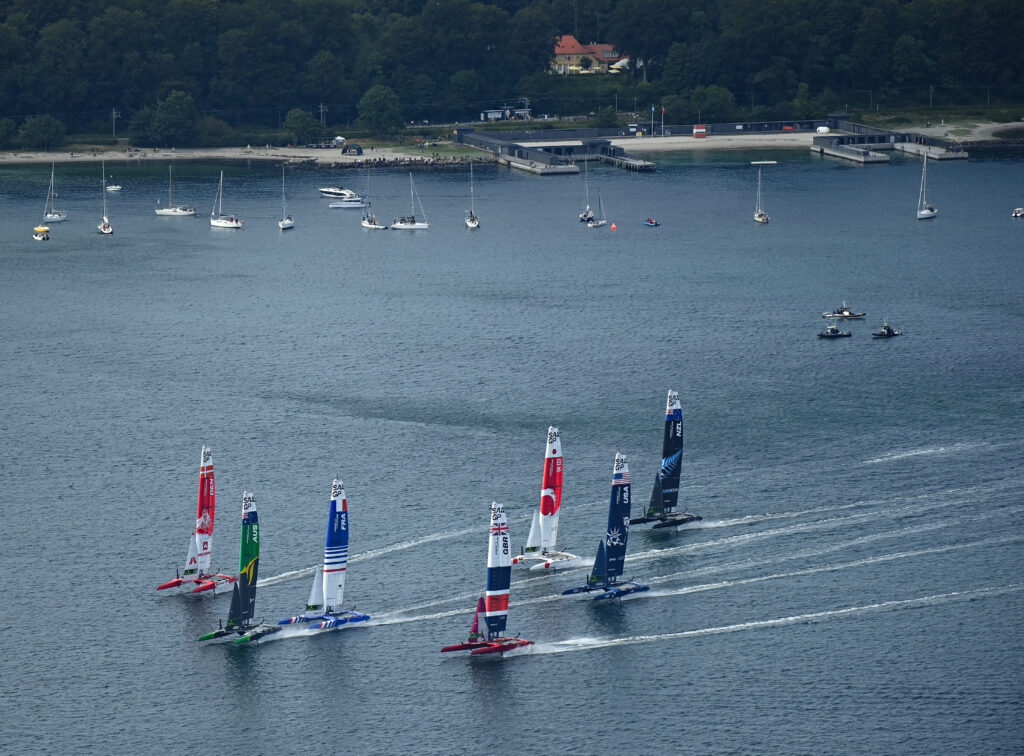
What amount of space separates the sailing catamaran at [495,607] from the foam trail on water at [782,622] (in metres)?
0.92

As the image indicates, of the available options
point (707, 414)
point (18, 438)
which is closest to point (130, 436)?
point (18, 438)

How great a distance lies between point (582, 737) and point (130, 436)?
199 ft

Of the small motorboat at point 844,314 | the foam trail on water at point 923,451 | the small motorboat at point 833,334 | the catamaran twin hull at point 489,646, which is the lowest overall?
the catamaran twin hull at point 489,646

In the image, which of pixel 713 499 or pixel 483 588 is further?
pixel 713 499

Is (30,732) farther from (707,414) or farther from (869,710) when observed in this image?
(707,414)

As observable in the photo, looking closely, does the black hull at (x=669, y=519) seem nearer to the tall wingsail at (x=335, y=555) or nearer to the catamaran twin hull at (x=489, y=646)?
the catamaran twin hull at (x=489, y=646)

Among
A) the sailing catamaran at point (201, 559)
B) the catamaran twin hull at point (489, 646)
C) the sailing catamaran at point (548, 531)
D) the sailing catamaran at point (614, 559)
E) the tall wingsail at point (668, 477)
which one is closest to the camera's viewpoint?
the catamaran twin hull at point (489, 646)

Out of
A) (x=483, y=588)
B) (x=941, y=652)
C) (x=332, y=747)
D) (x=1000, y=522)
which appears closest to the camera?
(x=332, y=747)

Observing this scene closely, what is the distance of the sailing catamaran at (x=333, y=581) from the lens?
305 feet

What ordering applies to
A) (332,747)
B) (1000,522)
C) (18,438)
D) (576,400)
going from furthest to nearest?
(576,400) < (18,438) < (1000,522) < (332,747)

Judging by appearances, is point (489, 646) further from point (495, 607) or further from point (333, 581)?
point (333, 581)

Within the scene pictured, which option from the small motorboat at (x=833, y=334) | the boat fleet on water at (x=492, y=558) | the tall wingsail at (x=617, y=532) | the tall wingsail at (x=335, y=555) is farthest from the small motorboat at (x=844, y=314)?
the tall wingsail at (x=335, y=555)

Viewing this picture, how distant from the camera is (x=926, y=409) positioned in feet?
440

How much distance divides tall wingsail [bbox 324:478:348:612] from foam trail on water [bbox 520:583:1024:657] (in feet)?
34.9
